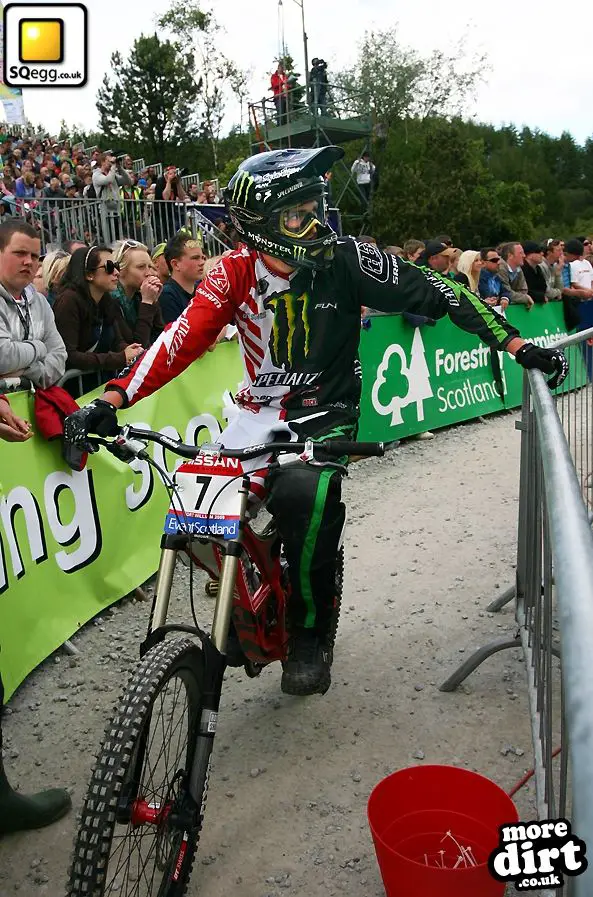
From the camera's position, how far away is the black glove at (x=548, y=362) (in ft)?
9.84

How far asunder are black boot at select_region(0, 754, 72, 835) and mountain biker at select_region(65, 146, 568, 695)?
3.23ft

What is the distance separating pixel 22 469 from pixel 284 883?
89.3 inches

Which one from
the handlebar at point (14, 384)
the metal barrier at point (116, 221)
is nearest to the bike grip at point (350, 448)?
the handlebar at point (14, 384)

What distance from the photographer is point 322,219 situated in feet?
10.3

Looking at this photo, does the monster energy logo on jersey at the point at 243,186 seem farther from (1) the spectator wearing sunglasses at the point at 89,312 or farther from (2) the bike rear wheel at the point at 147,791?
(1) the spectator wearing sunglasses at the point at 89,312

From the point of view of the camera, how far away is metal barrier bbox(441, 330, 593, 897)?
2.68 ft

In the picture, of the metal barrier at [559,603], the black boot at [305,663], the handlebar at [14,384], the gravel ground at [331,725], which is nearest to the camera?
the metal barrier at [559,603]

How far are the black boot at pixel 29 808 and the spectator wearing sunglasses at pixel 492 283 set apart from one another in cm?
865

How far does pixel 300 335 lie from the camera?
3244 millimetres

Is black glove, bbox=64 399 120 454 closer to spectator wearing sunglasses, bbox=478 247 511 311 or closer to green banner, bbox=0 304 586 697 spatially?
green banner, bbox=0 304 586 697

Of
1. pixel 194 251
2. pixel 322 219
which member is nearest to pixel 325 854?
pixel 322 219

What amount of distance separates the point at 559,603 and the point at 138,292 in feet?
18.0

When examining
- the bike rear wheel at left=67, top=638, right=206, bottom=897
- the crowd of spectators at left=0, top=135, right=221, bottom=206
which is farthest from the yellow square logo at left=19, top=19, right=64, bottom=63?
the crowd of spectators at left=0, top=135, right=221, bottom=206

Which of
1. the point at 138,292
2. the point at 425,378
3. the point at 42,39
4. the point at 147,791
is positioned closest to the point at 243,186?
the point at 147,791
